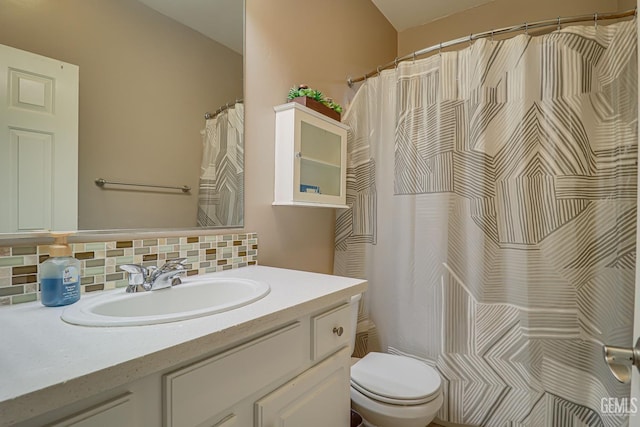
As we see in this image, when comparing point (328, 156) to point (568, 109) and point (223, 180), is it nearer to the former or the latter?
point (223, 180)

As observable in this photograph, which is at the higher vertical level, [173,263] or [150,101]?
[150,101]

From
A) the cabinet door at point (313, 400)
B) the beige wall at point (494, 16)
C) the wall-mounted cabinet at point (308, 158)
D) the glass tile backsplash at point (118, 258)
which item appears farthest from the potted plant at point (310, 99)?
the beige wall at point (494, 16)

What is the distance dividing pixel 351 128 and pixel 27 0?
1488 mm

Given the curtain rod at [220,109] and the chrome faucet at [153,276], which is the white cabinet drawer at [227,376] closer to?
the chrome faucet at [153,276]

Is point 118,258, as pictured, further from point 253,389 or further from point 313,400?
point 313,400

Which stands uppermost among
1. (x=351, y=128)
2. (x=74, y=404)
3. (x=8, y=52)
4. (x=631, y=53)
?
(x=631, y=53)

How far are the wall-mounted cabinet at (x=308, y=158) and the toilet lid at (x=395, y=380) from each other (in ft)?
2.64

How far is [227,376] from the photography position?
0.64 m

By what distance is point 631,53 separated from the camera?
129cm

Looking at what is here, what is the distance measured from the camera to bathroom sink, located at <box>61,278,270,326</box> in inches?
25.0

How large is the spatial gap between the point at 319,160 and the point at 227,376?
116 centimetres

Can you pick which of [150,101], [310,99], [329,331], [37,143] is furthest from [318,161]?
[37,143]

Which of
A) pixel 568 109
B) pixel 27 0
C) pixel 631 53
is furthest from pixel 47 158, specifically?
pixel 631 53

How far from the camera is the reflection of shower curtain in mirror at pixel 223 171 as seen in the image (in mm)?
1209
